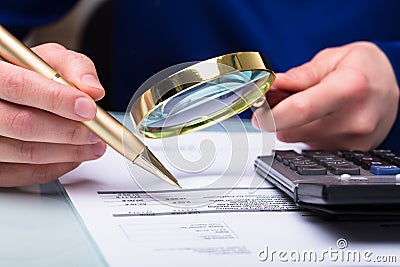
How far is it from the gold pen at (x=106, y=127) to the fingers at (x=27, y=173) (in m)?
0.05

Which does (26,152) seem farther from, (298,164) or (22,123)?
(298,164)

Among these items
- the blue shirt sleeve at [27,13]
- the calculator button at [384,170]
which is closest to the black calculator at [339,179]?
the calculator button at [384,170]

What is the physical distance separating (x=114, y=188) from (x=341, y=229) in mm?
144

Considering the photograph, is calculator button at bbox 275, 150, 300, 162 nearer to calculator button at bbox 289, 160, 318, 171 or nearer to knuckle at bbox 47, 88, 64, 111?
calculator button at bbox 289, 160, 318, 171

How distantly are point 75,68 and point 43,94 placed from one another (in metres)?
0.04

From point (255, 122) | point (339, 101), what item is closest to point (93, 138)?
point (255, 122)

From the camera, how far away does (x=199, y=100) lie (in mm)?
404

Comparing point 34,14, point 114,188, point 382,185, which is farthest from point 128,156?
point 34,14

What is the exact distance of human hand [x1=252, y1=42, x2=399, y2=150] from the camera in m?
0.52

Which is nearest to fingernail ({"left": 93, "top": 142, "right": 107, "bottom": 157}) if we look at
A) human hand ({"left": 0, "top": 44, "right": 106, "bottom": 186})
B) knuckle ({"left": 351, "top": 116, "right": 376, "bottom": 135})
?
human hand ({"left": 0, "top": 44, "right": 106, "bottom": 186})

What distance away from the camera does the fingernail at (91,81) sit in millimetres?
417

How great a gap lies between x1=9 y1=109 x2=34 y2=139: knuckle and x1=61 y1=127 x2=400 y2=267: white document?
0.04 m

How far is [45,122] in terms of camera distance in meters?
0.41

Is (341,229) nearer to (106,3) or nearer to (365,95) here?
(365,95)
